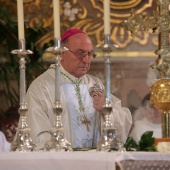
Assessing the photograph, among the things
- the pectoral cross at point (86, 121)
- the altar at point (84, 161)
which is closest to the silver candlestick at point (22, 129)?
the altar at point (84, 161)

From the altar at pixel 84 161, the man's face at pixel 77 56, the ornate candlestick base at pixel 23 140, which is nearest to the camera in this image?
the altar at pixel 84 161

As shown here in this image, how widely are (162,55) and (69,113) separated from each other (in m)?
0.82

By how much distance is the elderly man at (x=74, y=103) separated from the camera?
17.5ft

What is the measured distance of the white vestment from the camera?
5.29 meters

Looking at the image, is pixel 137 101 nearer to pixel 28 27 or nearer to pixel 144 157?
pixel 28 27

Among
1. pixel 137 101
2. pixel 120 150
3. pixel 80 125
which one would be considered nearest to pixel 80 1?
pixel 137 101

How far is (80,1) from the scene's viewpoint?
7887mm

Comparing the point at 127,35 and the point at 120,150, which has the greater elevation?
the point at 127,35

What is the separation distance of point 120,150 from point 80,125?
4.56ft

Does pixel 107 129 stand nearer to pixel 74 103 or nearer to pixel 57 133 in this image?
pixel 57 133

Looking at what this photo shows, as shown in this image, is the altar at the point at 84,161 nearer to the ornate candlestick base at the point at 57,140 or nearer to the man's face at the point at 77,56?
the ornate candlestick base at the point at 57,140

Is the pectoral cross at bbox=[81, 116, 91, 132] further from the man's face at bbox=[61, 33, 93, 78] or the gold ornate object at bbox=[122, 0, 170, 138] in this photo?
the gold ornate object at bbox=[122, 0, 170, 138]

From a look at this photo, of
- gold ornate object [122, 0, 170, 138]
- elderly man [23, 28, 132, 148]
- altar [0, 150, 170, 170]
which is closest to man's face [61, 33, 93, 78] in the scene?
elderly man [23, 28, 132, 148]

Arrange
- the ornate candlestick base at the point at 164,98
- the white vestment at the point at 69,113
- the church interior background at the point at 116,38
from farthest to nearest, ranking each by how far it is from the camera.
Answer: the church interior background at the point at 116,38 → the white vestment at the point at 69,113 → the ornate candlestick base at the point at 164,98
